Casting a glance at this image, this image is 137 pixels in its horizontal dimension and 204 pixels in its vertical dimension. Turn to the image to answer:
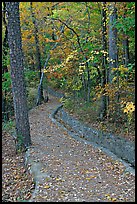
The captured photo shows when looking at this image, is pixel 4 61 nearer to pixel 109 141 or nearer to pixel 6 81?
pixel 6 81

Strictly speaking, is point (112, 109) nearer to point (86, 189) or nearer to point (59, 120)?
point (86, 189)

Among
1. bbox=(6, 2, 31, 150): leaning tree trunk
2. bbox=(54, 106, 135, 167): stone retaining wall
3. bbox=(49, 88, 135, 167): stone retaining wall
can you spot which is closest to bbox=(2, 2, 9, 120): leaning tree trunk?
bbox=(49, 88, 135, 167): stone retaining wall

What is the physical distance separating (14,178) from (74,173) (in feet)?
5.67

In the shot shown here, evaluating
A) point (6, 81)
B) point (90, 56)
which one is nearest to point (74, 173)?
point (90, 56)

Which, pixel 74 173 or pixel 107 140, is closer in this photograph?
pixel 74 173

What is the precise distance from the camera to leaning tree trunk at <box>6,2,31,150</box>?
28.4 feet

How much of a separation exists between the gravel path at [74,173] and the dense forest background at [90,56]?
1.54 m

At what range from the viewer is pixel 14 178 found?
7.53m

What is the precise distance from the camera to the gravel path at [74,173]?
5.72m

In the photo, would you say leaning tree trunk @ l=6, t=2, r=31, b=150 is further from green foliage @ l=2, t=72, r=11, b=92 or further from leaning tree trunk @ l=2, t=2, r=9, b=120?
leaning tree trunk @ l=2, t=2, r=9, b=120

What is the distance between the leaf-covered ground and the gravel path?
28cm

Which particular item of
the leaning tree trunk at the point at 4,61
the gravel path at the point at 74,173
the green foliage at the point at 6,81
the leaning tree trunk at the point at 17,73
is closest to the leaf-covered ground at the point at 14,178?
the gravel path at the point at 74,173

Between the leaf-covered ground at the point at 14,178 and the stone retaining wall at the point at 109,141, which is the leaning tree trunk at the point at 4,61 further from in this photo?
the leaf-covered ground at the point at 14,178

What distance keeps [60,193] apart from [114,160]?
3.11 metres
